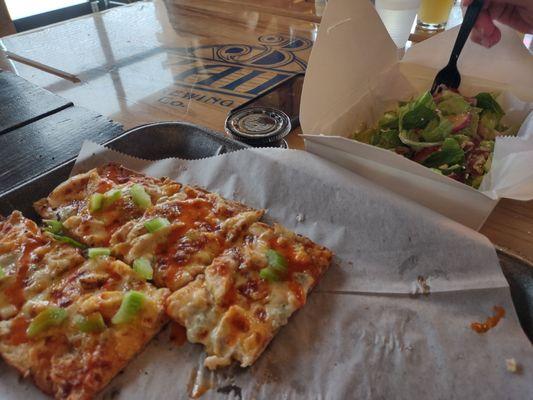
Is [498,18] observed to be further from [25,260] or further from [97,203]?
[25,260]

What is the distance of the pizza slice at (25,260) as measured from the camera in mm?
1645

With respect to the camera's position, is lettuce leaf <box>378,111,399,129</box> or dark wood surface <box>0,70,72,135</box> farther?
dark wood surface <box>0,70,72,135</box>

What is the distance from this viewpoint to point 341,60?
2.18 m

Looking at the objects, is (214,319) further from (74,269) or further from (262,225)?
(74,269)

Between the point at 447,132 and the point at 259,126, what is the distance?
100 cm

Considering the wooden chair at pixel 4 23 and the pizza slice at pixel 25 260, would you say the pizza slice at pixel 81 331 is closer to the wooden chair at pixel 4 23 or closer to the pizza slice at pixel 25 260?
the pizza slice at pixel 25 260

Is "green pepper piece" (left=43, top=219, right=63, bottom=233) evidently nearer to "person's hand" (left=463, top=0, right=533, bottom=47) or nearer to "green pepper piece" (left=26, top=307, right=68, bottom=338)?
"green pepper piece" (left=26, top=307, right=68, bottom=338)

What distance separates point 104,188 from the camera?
80.5 inches

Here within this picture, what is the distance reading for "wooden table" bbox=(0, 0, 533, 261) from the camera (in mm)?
2842

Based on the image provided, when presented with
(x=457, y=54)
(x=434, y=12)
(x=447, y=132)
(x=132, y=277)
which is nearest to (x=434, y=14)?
(x=434, y=12)

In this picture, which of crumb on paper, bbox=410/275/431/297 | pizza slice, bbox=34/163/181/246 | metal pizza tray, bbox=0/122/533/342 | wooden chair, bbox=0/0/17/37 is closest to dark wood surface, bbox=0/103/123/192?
metal pizza tray, bbox=0/122/533/342

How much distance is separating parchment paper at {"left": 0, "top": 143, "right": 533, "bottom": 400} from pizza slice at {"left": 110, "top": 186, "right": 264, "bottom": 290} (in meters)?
0.23

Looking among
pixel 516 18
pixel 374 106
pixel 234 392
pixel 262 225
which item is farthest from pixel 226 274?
pixel 516 18

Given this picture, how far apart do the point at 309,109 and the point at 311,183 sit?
391mm
